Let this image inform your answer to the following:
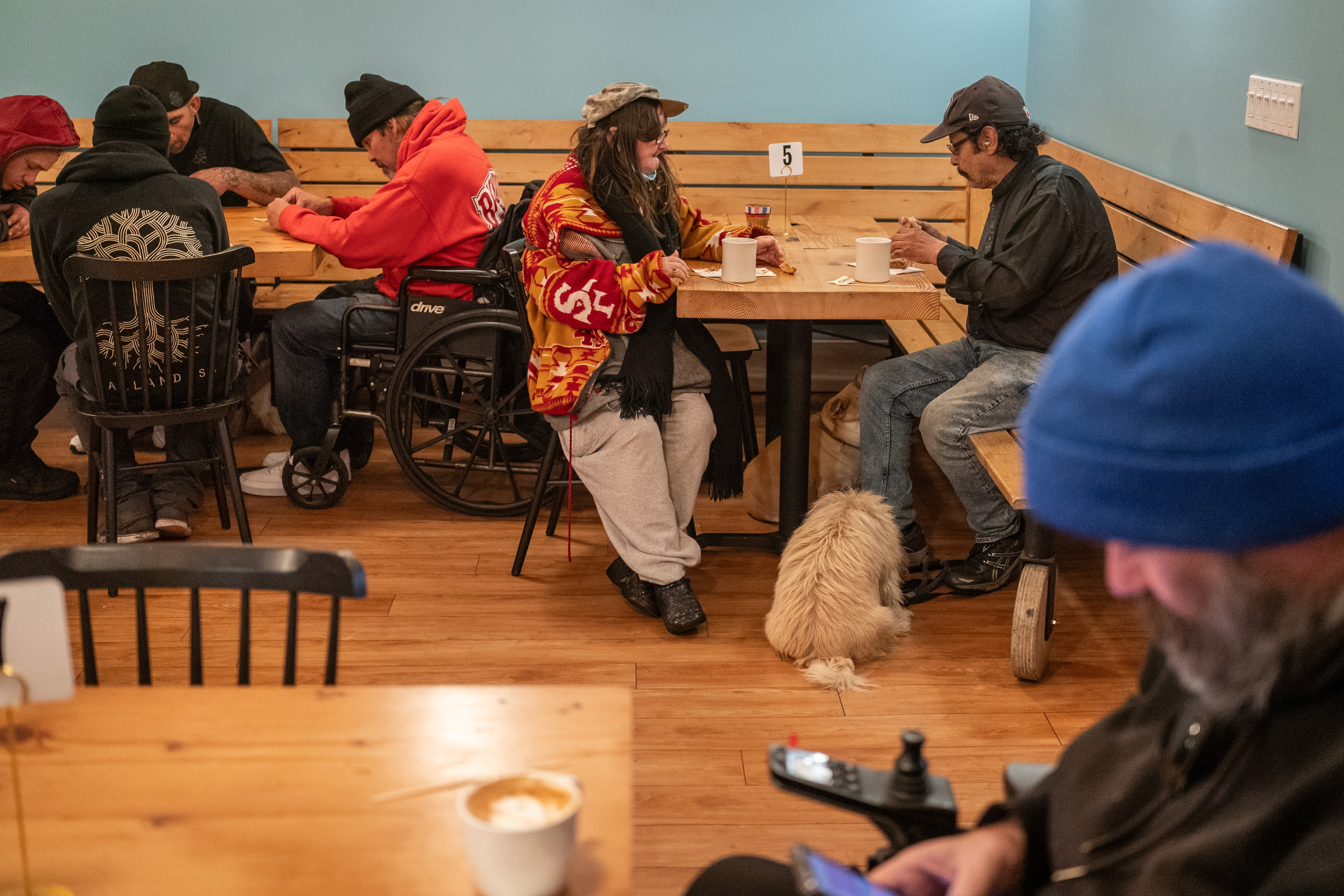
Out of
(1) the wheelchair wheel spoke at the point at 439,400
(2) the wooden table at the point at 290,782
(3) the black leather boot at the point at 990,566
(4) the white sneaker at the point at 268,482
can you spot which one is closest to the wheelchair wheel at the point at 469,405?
(1) the wheelchair wheel spoke at the point at 439,400

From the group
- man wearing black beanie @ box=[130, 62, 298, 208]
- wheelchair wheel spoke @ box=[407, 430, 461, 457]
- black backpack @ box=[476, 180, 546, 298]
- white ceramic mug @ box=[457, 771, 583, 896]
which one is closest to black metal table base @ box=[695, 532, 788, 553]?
wheelchair wheel spoke @ box=[407, 430, 461, 457]

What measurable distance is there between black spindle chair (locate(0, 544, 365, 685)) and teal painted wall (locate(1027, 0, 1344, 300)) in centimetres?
225

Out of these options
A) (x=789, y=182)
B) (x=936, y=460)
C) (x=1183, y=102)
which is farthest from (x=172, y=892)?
(x=789, y=182)

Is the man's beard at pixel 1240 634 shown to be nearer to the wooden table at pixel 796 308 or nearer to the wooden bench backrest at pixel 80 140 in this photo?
the wooden table at pixel 796 308

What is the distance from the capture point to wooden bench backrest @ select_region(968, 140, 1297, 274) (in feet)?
9.26

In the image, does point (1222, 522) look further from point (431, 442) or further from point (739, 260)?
point (431, 442)

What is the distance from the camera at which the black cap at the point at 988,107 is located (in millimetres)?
3160

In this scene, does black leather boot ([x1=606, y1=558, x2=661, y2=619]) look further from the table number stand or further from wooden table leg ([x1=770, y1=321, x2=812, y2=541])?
the table number stand

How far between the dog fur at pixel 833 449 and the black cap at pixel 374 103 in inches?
62.6

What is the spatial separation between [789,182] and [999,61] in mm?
1002

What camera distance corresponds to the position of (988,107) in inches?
124

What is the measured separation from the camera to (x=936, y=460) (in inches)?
123

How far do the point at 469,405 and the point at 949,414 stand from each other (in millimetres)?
1460

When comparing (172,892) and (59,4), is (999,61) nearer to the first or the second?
(59,4)
